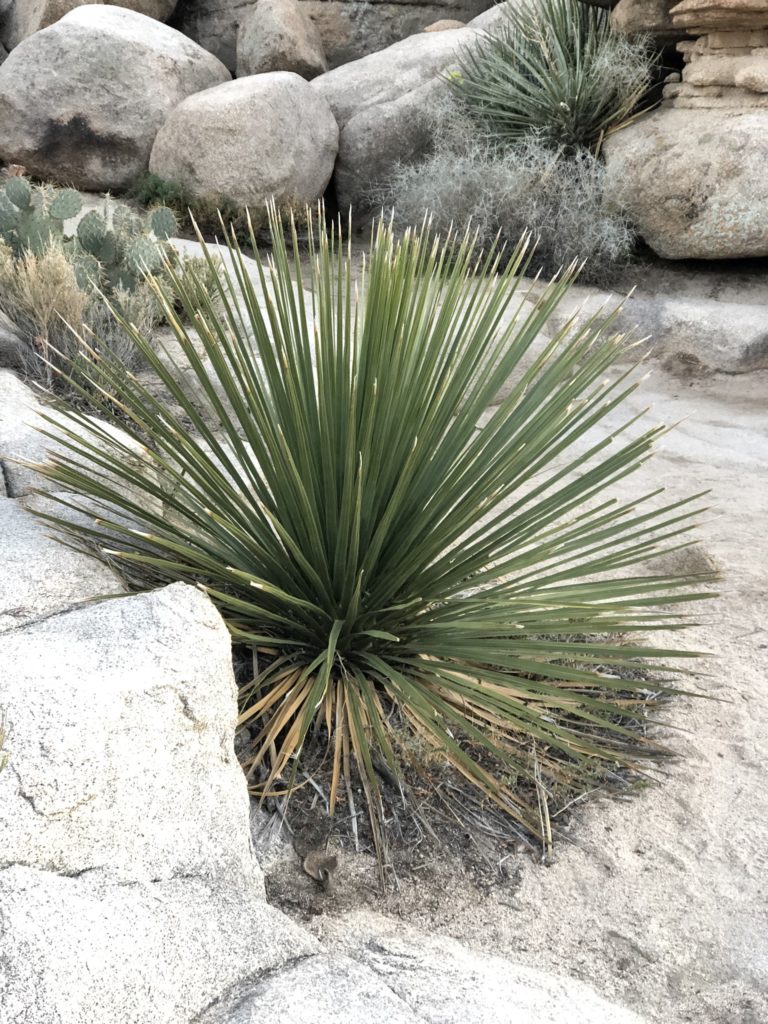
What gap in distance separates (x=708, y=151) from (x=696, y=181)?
186 mm

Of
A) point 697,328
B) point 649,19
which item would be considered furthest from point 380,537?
point 649,19

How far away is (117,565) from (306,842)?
0.79 metres

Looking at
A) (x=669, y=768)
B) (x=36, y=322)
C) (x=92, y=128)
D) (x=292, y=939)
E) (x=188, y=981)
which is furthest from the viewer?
(x=92, y=128)

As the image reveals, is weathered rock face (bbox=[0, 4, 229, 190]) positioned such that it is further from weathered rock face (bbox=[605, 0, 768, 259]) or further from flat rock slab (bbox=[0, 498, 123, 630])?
flat rock slab (bbox=[0, 498, 123, 630])

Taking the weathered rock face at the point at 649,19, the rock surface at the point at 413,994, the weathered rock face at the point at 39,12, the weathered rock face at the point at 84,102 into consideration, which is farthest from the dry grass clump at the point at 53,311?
the weathered rock face at the point at 39,12

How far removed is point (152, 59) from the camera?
7633 millimetres

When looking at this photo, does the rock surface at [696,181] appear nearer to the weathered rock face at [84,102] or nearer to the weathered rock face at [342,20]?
the weathered rock face at [84,102]

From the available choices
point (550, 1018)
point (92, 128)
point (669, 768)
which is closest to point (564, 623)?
point (669, 768)

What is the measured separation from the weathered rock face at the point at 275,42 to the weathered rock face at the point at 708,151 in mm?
3392

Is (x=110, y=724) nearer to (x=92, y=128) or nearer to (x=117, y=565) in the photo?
(x=117, y=565)

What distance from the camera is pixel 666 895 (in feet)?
7.20

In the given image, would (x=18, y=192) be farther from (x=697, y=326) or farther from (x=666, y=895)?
(x=666, y=895)

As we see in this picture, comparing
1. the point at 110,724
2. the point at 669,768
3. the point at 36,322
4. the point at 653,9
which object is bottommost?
the point at 669,768

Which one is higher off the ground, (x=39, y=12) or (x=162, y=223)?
(x=39, y=12)
